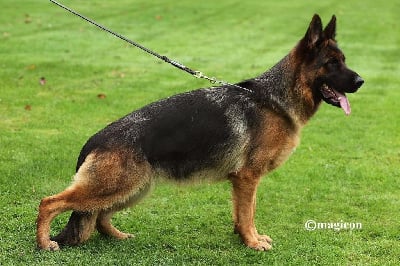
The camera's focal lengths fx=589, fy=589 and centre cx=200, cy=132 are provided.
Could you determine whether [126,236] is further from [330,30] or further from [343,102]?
[330,30]

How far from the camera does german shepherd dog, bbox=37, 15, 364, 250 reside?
4.91 meters

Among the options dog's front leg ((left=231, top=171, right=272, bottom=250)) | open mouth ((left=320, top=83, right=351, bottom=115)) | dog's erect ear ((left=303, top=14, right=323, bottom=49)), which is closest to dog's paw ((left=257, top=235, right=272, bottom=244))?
dog's front leg ((left=231, top=171, right=272, bottom=250))

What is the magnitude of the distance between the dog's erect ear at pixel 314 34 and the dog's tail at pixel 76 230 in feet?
7.73

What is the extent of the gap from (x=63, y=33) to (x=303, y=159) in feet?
34.7

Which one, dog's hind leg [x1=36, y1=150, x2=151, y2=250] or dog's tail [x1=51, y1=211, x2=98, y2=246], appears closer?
dog's hind leg [x1=36, y1=150, x2=151, y2=250]

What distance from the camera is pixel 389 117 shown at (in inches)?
381

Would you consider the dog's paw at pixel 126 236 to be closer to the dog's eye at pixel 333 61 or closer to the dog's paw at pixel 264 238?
the dog's paw at pixel 264 238

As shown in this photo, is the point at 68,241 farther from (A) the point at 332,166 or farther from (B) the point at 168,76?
(B) the point at 168,76

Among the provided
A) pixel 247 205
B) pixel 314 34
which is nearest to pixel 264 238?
pixel 247 205

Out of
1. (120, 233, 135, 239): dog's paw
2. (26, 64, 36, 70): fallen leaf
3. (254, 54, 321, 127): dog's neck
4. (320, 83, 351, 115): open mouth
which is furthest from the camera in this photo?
(26, 64, 36, 70): fallen leaf

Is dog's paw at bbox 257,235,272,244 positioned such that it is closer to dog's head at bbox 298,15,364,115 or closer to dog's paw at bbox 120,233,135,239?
dog's paw at bbox 120,233,135,239

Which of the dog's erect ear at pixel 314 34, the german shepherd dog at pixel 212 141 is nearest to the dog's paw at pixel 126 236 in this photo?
the german shepherd dog at pixel 212 141

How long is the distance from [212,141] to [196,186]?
18.9 inches

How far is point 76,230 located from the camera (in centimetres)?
503
